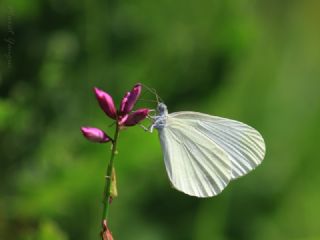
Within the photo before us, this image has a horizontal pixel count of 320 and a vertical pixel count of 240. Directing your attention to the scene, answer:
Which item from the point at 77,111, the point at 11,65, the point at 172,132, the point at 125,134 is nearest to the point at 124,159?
the point at 125,134

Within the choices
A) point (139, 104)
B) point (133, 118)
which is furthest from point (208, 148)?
point (139, 104)

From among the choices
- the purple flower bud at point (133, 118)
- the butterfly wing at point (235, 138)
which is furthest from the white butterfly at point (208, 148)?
the purple flower bud at point (133, 118)

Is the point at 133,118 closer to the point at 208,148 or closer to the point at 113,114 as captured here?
the point at 113,114

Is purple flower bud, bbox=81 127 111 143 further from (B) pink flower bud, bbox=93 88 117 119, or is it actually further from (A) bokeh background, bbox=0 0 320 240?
(A) bokeh background, bbox=0 0 320 240

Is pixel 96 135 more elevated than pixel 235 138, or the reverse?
pixel 96 135

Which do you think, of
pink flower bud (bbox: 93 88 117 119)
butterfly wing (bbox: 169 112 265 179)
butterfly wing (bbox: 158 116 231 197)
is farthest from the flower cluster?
butterfly wing (bbox: 169 112 265 179)

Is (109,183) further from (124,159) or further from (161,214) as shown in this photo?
(161,214)

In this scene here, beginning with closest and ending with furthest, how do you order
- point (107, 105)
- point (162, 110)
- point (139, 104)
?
point (107, 105) → point (162, 110) → point (139, 104)
